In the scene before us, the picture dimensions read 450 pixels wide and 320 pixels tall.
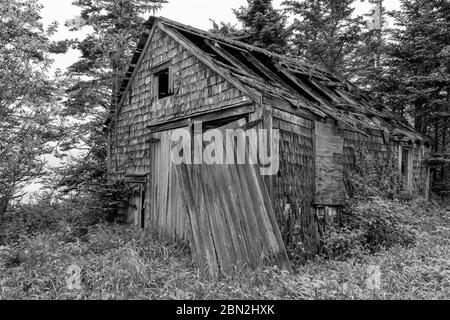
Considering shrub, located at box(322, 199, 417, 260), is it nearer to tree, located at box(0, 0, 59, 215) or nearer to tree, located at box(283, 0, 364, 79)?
tree, located at box(0, 0, 59, 215)

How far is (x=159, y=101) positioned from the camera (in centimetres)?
961

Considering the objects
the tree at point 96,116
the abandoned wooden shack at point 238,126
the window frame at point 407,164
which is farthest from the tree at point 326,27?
the tree at point 96,116

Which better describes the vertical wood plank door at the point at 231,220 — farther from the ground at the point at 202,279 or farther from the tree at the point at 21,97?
the tree at the point at 21,97

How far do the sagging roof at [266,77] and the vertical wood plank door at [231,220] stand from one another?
132 centimetres

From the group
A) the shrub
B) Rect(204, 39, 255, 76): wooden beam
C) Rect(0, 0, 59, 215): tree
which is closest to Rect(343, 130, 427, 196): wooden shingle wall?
the shrub

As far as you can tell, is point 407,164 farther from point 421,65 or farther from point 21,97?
point 21,97

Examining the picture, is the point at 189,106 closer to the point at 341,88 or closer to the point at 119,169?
the point at 119,169

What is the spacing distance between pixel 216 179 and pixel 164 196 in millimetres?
3451

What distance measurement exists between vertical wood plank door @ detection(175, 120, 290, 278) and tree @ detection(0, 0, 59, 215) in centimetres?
498

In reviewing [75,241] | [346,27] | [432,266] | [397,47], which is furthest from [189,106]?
[346,27]

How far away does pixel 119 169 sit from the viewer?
34.8 feet

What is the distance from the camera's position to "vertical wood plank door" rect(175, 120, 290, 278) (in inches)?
210

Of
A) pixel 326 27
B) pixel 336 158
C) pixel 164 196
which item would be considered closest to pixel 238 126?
pixel 336 158
